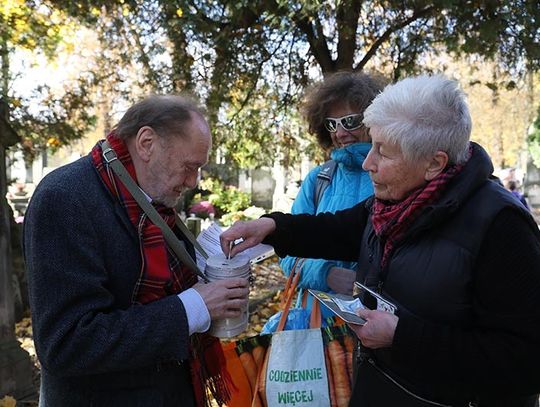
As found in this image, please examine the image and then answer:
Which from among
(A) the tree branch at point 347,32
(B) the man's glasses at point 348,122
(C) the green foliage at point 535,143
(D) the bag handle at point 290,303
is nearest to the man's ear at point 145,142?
(D) the bag handle at point 290,303

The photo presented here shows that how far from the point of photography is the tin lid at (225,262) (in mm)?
1748

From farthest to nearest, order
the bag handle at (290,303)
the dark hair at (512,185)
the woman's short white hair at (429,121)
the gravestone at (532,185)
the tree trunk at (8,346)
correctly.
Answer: the gravestone at (532,185)
the dark hair at (512,185)
the tree trunk at (8,346)
the bag handle at (290,303)
the woman's short white hair at (429,121)

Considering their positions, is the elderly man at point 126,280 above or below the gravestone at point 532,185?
above

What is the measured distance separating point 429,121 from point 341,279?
0.98m

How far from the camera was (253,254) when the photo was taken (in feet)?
6.69

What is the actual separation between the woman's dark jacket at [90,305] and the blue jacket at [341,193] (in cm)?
98

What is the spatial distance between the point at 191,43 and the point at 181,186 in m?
5.41

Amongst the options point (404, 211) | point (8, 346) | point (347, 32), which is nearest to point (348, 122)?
point (404, 211)

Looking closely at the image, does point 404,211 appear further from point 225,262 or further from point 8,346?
point 8,346

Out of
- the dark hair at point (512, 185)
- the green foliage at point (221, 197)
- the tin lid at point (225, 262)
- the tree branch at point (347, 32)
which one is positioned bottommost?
the green foliage at point (221, 197)

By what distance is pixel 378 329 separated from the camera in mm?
1540

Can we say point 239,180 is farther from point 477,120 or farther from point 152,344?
point 477,120

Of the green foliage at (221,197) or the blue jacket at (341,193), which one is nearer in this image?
the blue jacket at (341,193)

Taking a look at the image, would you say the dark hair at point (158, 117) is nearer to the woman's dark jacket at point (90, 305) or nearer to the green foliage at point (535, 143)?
the woman's dark jacket at point (90, 305)
